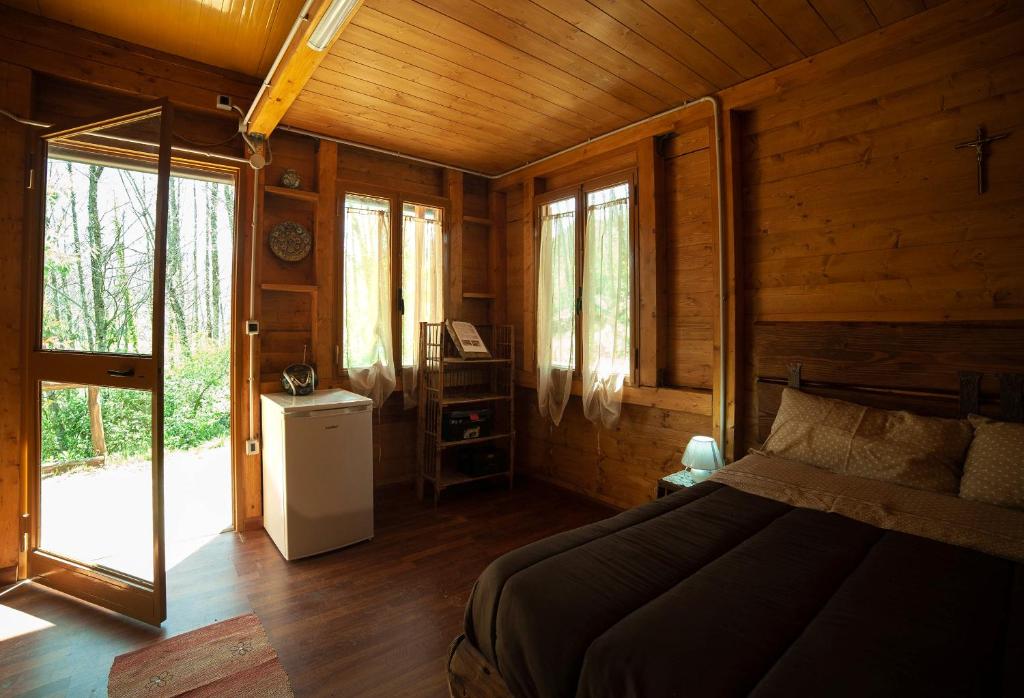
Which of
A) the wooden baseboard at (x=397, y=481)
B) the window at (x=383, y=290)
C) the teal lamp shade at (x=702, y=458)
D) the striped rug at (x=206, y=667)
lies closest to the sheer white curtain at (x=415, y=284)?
the window at (x=383, y=290)

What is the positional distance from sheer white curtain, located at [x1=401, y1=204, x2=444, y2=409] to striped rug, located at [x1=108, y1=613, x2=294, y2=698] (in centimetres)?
192

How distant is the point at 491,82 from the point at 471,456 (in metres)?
2.52

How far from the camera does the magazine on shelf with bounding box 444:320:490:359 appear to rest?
140 inches

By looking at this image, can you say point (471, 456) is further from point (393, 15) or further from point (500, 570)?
point (393, 15)

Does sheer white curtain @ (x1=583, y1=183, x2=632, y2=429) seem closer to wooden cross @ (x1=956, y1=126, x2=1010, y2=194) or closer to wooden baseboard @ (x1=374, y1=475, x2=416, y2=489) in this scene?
wooden baseboard @ (x1=374, y1=475, x2=416, y2=489)

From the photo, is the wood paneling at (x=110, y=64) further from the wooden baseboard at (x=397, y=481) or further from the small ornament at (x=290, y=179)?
the wooden baseboard at (x=397, y=481)

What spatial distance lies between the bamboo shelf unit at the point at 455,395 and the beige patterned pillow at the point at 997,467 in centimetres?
260

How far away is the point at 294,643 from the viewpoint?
1.94 m

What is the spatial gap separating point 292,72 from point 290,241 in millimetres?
1249

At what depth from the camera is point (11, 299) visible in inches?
92.1

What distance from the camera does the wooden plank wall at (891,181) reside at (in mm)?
1970

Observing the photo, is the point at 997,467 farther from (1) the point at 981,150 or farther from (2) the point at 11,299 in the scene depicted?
(2) the point at 11,299

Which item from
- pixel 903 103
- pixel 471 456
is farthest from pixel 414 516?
pixel 903 103

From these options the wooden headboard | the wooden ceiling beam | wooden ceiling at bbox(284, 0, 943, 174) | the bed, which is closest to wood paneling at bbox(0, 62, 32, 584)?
the wooden ceiling beam
